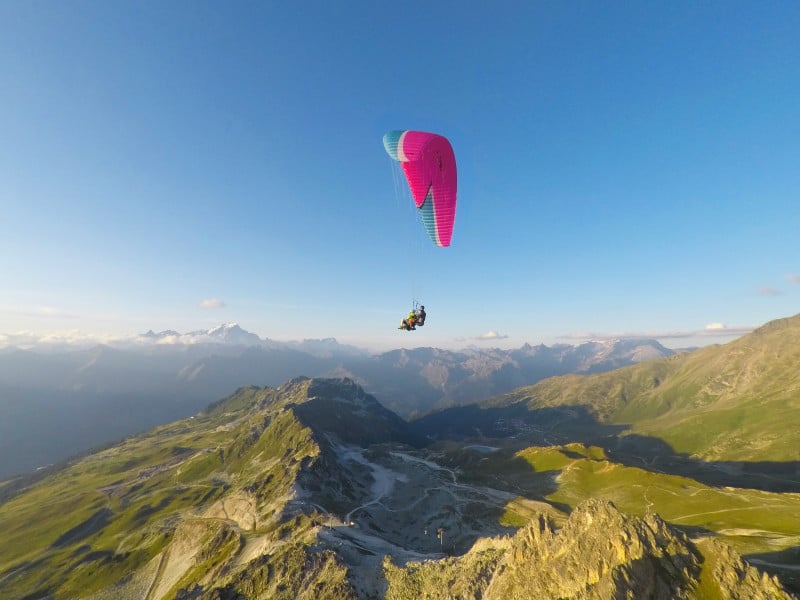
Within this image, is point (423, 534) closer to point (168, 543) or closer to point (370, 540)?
point (370, 540)

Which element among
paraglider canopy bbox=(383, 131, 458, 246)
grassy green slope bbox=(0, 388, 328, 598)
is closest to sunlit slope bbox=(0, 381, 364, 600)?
grassy green slope bbox=(0, 388, 328, 598)

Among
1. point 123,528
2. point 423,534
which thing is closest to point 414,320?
point 423,534

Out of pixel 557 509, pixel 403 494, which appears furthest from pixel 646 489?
pixel 403 494

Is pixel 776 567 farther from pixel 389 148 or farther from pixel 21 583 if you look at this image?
pixel 21 583

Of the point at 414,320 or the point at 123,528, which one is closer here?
the point at 414,320

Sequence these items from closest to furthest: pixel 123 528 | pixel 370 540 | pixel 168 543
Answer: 1. pixel 370 540
2. pixel 168 543
3. pixel 123 528

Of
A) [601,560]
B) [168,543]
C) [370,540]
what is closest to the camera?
[601,560]

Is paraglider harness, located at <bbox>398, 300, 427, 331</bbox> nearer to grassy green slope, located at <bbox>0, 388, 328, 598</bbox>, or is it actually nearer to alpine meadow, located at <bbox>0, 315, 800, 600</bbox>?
alpine meadow, located at <bbox>0, 315, 800, 600</bbox>
